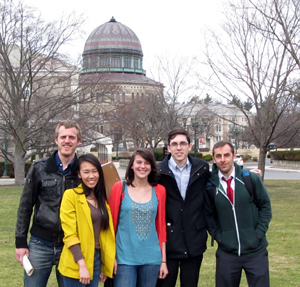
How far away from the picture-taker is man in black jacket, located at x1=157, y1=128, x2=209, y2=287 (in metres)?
4.41

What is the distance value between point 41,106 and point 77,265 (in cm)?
1825

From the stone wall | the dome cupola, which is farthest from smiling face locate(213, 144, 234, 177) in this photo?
the dome cupola

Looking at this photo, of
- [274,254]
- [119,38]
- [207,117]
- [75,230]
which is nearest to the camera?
[75,230]

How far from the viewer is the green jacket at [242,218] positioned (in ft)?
14.0

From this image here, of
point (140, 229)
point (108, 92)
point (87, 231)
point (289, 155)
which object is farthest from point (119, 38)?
point (87, 231)

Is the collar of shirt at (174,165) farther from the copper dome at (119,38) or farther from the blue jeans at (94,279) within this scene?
the copper dome at (119,38)

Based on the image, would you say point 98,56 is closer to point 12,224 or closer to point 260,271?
point 12,224

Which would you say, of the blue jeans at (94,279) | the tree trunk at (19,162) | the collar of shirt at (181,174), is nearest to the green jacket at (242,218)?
the collar of shirt at (181,174)

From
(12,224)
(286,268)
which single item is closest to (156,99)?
(12,224)

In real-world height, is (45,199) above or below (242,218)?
above

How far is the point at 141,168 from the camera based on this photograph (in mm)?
4215

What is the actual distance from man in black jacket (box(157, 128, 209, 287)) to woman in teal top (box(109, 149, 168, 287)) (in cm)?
17

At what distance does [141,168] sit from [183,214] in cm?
63

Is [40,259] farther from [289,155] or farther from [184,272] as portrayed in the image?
[289,155]
